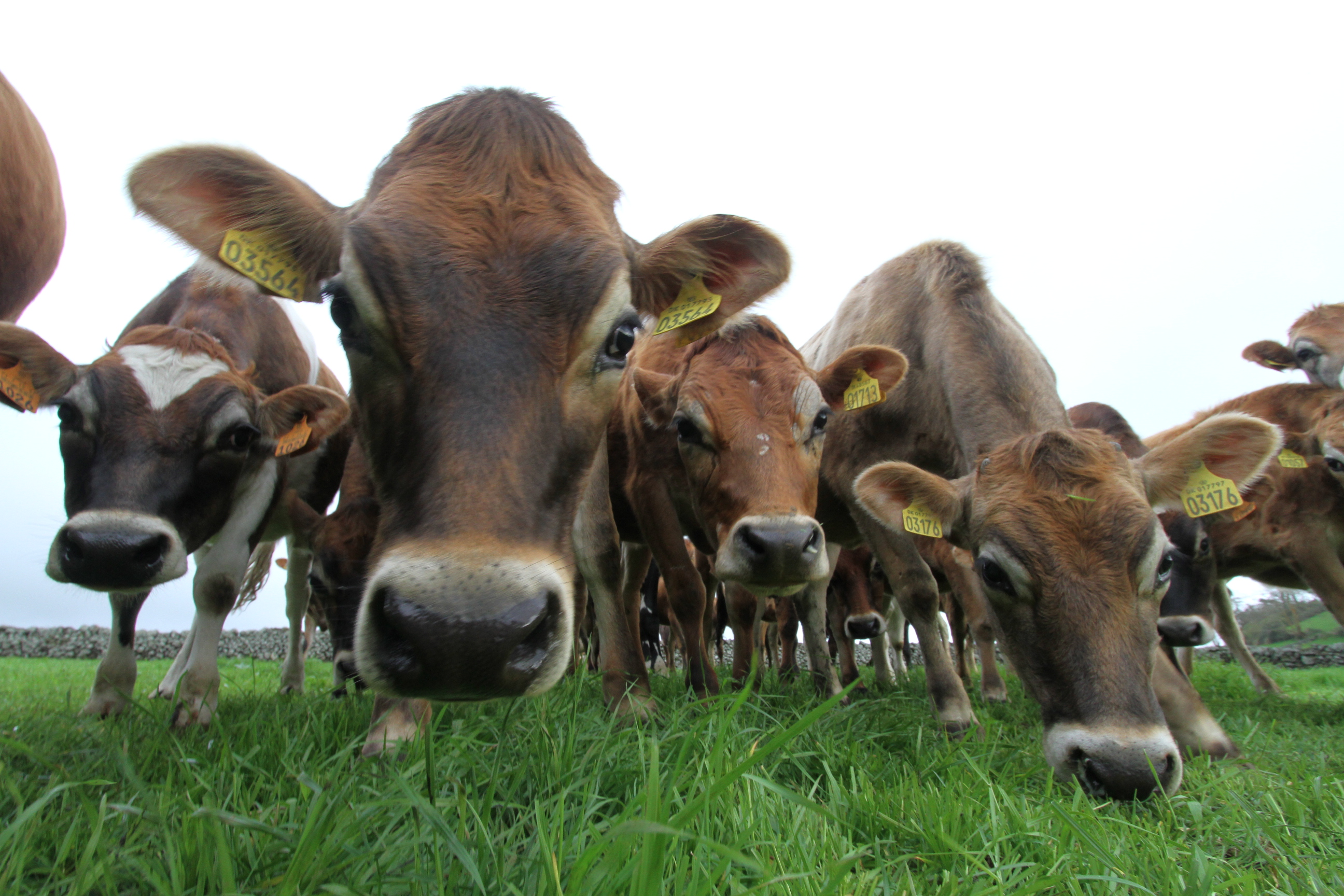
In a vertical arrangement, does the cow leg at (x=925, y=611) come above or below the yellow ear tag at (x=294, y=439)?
below

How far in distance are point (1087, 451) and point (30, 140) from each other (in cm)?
582

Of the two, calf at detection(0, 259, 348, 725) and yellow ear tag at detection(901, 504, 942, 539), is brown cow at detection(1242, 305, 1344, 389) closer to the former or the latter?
yellow ear tag at detection(901, 504, 942, 539)

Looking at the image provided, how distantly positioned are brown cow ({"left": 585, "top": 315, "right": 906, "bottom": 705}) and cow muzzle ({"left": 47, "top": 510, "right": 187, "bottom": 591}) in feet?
6.20

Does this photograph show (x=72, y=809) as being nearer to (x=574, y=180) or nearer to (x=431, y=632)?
(x=431, y=632)

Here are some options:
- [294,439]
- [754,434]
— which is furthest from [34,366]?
[754,434]

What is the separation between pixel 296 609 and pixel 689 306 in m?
4.96

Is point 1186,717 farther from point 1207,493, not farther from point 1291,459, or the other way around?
point 1291,459

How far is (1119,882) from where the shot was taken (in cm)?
147

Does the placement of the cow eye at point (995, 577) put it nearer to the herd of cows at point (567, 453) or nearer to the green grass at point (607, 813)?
the herd of cows at point (567, 453)

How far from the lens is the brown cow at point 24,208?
12.9 ft

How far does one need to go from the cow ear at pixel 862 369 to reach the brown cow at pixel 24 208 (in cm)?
441

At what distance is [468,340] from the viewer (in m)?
1.85

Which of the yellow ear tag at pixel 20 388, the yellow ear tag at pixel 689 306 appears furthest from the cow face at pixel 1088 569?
the yellow ear tag at pixel 20 388

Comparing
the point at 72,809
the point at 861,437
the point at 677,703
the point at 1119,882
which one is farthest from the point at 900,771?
the point at 861,437
